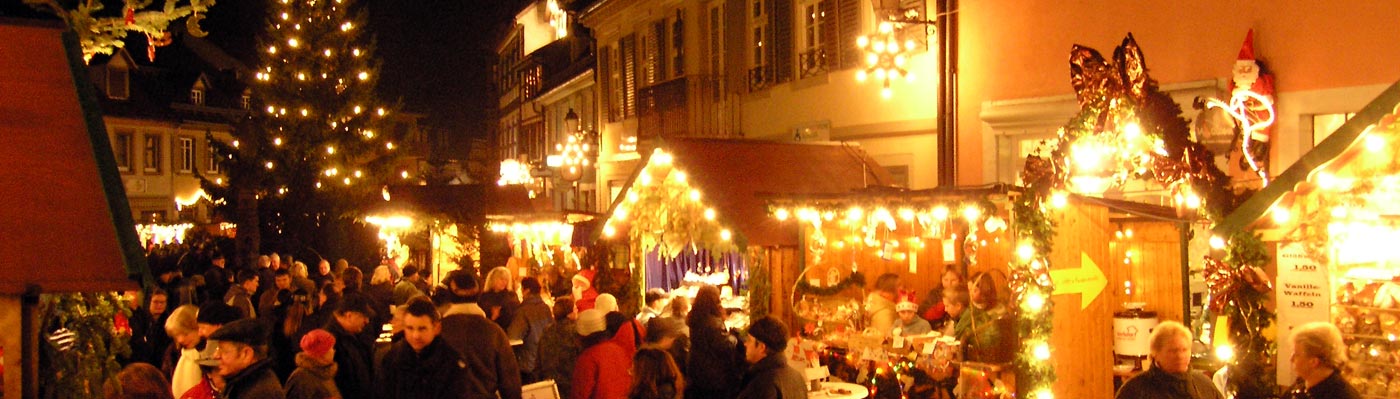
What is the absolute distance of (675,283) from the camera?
15602 mm

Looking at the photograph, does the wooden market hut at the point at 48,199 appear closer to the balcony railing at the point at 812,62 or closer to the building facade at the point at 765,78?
the building facade at the point at 765,78

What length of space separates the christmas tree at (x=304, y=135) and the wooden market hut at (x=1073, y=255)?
1834 centimetres

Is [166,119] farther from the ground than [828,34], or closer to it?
farther from the ground

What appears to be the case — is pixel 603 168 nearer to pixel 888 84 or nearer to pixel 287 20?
pixel 287 20

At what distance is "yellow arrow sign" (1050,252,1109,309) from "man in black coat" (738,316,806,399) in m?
2.89

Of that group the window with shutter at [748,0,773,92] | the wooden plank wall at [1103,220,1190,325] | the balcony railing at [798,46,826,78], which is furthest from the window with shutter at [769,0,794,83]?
the wooden plank wall at [1103,220,1190,325]

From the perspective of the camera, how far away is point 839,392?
949 centimetres

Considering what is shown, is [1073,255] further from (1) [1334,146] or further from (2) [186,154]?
→ (2) [186,154]

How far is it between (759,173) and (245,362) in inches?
322

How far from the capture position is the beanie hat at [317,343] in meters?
5.75

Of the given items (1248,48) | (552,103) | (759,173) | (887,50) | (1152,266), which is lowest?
(1152,266)

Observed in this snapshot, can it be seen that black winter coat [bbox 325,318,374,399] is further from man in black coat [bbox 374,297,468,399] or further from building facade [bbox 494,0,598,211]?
building facade [bbox 494,0,598,211]

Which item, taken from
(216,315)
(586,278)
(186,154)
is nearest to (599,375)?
(216,315)

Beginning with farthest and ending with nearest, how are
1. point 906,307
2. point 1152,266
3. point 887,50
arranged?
point 887,50 < point 1152,266 < point 906,307
